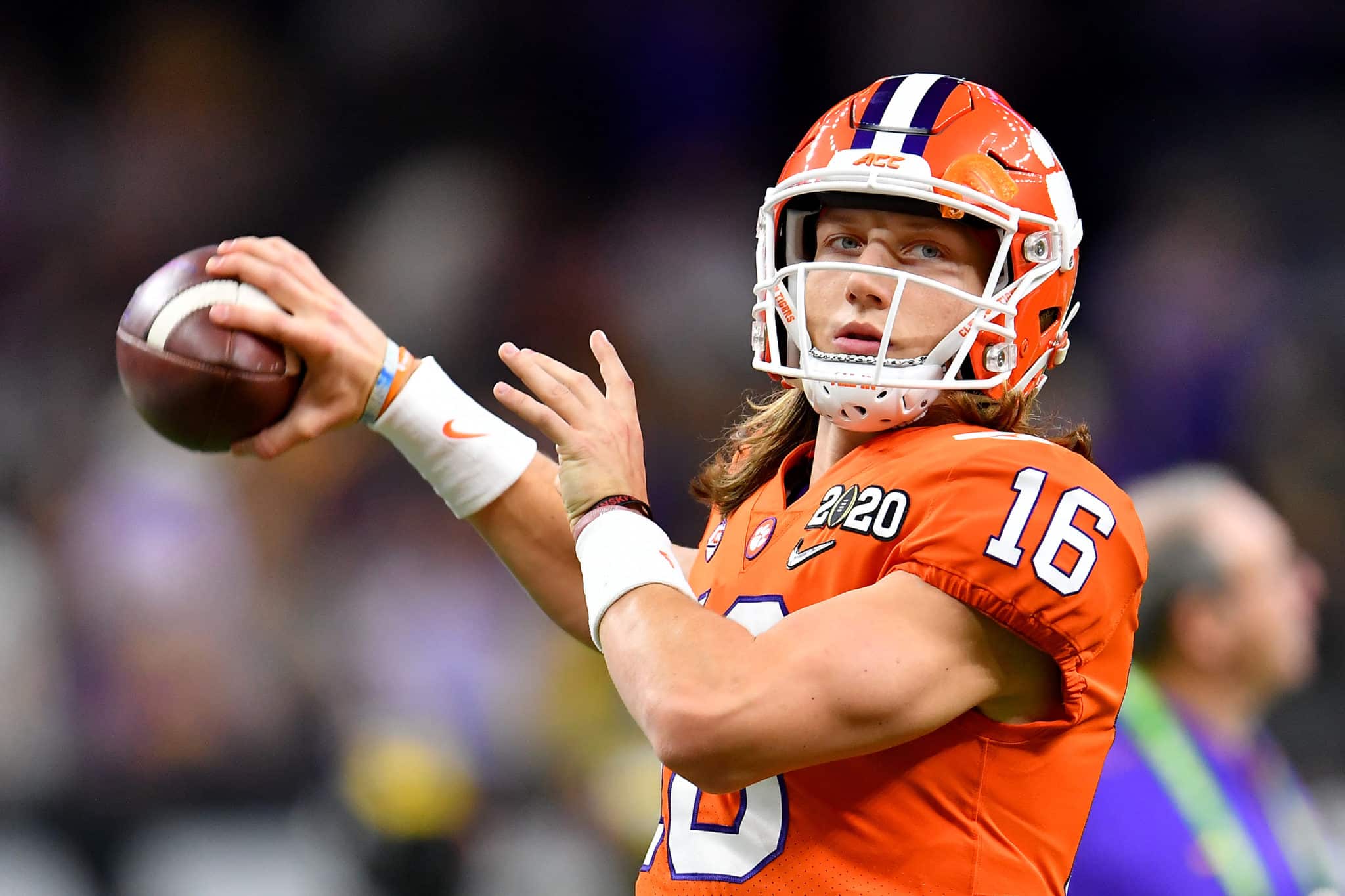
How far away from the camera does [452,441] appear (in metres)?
2.05

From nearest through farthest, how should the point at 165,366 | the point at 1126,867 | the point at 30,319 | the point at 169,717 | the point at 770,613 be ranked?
the point at 770,613 → the point at 165,366 → the point at 1126,867 → the point at 169,717 → the point at 30,319

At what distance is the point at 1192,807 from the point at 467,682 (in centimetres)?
197

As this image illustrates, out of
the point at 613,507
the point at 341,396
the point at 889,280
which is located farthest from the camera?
the point at 341,396

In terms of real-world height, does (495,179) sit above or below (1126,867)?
above

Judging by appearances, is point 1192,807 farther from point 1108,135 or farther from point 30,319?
point 30,319

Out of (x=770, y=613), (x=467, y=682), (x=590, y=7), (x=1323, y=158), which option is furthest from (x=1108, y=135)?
(x=770, y=613)

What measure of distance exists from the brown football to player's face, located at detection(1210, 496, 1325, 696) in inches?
96.9

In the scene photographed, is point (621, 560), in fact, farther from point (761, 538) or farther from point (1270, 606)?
point (1270, 606)

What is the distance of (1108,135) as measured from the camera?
3.88m

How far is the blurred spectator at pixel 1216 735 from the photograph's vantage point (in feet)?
10.6

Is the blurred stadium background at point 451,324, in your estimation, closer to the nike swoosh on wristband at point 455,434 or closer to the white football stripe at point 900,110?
the nike swoosh on wristband at point 455,434

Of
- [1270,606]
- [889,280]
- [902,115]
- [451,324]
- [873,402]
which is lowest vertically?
[1270,606]

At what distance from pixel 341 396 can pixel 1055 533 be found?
102 cm

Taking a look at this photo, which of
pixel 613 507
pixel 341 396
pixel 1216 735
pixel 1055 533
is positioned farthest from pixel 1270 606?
pixel 341 396
